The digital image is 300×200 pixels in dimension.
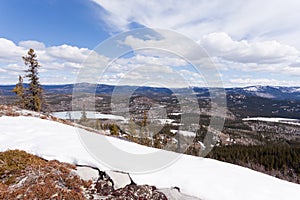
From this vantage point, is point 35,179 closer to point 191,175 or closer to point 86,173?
point 86,173

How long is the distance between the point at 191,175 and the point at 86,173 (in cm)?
413

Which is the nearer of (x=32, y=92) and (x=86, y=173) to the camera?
(x=86, y=173)

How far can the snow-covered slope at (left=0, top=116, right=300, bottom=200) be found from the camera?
24.8 ft

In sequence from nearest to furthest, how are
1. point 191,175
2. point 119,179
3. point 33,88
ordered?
1. point 119,179
2. point 191,175
3. point 33,88

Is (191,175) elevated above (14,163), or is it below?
below

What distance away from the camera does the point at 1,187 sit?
242 inches

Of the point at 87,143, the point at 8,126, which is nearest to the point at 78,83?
the point at 87,143

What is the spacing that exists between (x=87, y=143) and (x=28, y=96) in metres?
29.1

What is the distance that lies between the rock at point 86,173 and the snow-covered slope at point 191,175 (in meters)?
0.27

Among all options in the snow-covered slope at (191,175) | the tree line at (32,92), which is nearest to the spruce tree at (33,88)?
the tree line at (32,92)

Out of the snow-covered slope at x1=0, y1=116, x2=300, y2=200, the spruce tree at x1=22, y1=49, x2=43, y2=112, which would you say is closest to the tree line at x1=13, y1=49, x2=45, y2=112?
the spruce tree at x1=22, y1=49, x2=43, y2=112

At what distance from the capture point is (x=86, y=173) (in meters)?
7.66

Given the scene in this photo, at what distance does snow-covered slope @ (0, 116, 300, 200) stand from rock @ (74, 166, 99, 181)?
27cm

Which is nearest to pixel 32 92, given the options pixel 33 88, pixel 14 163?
pixel 33 88
